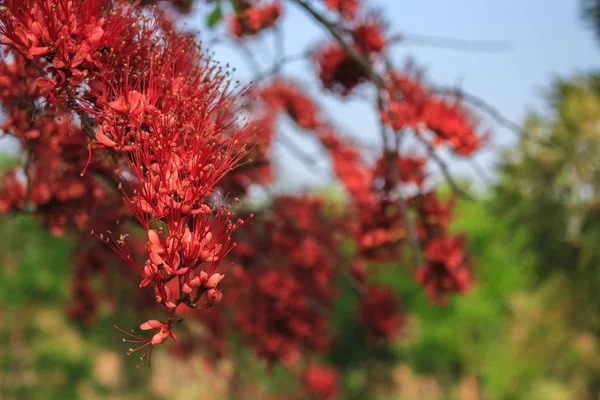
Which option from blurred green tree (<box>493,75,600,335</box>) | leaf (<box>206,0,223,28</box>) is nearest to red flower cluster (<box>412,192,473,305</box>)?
leaf (<box>206,0,223,28</box>)

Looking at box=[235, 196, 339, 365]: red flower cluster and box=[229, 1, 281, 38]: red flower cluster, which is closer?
box=[229, 1, 281, 38]: red flower cluster

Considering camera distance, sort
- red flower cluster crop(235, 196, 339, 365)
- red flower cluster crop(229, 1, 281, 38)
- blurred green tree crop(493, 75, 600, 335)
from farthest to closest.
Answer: blurred green tree crop(493, 75, 600, 335) < red flower cluster crop(235, 196, 339, 365) < red flower cluster crop(229, 1, 281, 38)

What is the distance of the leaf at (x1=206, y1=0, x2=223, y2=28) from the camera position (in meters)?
2.79

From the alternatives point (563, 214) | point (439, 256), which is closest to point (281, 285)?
point (439, 256)

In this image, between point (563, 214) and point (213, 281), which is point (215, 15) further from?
point (563, 214)

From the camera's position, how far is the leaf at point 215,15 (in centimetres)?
279

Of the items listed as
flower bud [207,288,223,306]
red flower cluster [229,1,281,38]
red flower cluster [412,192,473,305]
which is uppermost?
red flower cluster [229,1,281,38]

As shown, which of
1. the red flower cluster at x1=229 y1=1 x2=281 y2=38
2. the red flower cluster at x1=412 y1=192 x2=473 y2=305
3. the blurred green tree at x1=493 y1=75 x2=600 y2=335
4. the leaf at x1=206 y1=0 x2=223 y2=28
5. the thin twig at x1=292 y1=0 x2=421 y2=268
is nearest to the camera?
the thin twig at x1=292 y1=0 x2=421 y2=268

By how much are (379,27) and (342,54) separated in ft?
0.86

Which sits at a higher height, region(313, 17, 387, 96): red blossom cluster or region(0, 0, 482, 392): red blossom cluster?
region(313, 17, 387, 96): red blossom cluster

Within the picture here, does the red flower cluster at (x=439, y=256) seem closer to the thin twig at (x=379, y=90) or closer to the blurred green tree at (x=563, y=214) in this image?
the thin twig at (x=379, y=90)

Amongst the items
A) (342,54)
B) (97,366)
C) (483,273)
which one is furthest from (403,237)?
(97,366)

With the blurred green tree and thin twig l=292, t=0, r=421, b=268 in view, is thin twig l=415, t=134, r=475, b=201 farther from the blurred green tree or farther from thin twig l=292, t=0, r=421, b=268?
the blurred green tree

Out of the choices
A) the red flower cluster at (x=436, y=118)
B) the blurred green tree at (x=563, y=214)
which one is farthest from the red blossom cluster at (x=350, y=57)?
the blurred green tree at (x=563, y=214)
